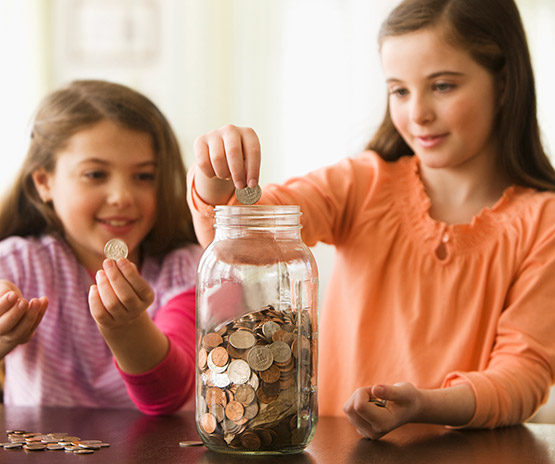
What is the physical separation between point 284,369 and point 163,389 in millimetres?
463

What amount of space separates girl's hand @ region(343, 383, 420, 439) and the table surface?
18mm

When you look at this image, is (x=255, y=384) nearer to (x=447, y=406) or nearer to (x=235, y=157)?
(x=235, y=157)

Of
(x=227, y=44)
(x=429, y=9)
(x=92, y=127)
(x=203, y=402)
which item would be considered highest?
(x=227, y=44)

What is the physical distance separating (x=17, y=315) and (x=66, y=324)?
45 cm

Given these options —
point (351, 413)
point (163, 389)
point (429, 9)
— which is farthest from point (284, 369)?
point (429, 9)

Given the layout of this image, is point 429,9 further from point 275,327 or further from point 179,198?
point 275,327

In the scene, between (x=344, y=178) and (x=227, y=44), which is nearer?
(x=344, y=178)

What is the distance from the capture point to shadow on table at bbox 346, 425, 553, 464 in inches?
33.4

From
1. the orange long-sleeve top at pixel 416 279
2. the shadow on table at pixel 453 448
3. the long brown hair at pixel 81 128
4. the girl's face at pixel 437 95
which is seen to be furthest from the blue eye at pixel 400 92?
the shadow on table at pixel 453 448

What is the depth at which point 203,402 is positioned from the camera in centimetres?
83

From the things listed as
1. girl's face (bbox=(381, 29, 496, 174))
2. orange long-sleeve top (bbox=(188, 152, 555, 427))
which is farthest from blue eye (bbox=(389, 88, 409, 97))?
orange long-sleeve top (bbox=(188, 152, 555, 427))

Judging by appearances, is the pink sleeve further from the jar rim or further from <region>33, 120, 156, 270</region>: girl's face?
the jar rim

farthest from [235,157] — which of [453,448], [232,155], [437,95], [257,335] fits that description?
[437,95]

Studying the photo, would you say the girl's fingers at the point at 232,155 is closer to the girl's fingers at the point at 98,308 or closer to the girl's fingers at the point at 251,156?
the girl's fingers at the point at 251,156
